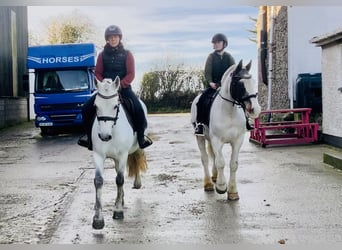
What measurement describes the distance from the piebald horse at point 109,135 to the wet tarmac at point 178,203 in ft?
0.54

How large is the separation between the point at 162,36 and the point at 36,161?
2.97 m

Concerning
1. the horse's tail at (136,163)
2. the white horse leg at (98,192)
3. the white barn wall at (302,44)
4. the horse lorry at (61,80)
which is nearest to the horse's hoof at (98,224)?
the white horse leg at (98,192)

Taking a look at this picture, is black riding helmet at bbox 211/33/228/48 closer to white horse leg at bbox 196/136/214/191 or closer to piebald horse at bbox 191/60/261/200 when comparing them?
piebald horse at bbox 191/60/261/200

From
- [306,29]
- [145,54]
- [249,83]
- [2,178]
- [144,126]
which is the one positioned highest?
[306,29]

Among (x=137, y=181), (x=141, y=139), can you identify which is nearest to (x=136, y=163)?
(x=137, y=181)

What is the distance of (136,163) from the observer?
4293 millimetres

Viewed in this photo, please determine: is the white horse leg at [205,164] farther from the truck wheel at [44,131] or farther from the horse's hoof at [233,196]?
the truck wheel at [44,131]

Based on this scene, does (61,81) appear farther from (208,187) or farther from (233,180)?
(233,180)

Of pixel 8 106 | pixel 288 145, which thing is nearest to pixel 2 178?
pixel 288 145

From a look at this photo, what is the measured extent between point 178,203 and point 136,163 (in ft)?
1.85

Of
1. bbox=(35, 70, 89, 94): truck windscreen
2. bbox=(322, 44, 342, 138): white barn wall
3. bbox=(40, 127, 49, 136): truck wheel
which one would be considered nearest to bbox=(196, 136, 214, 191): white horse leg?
bbox=(322, 44, 342, 138): white barn wall

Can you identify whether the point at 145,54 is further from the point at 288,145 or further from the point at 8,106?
the point at 8,106

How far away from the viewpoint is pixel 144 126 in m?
3.91

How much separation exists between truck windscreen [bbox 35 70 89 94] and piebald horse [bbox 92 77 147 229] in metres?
5.84
